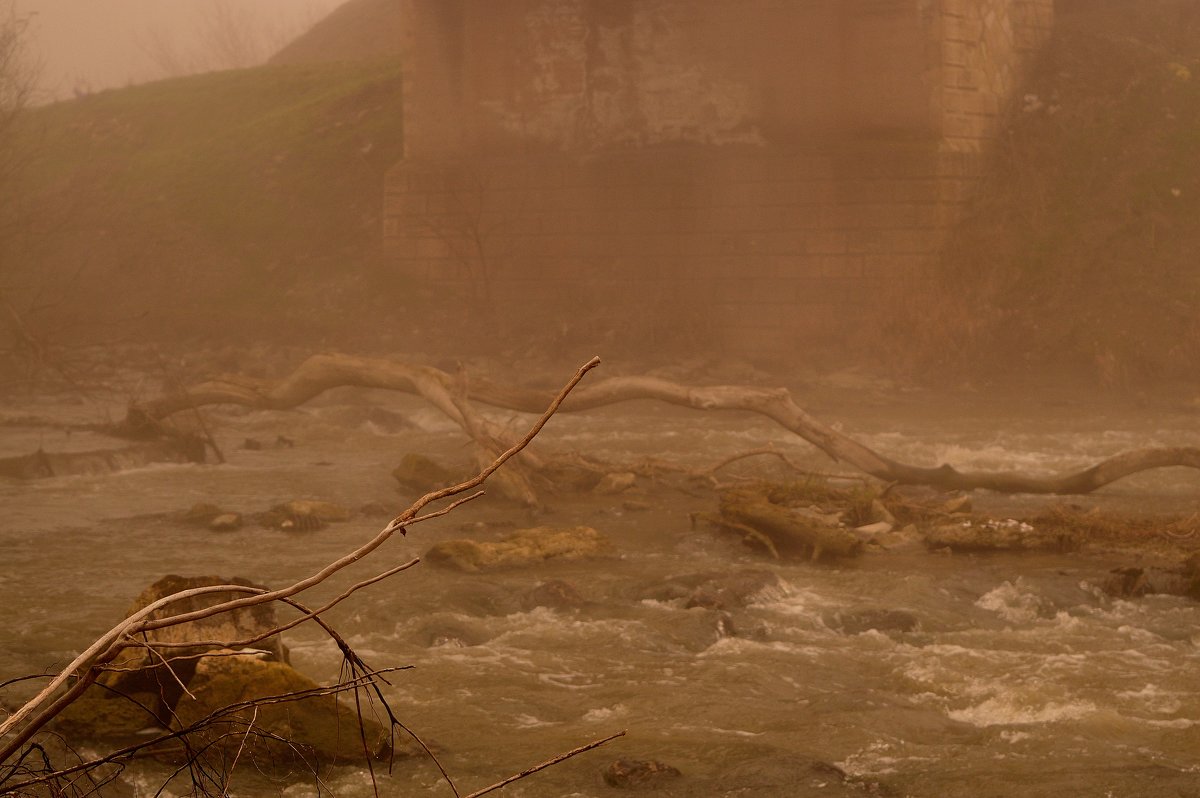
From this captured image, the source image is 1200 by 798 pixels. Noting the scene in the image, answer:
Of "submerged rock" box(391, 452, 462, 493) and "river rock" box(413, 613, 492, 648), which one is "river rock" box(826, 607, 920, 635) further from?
"submerged rock" box(391, 452, 462, 493)

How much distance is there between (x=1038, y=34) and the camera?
23484mm

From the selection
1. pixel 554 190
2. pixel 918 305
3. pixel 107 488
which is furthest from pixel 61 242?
pixel 918 305

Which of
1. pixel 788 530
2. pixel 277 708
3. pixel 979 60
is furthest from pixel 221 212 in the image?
pixel 277 708

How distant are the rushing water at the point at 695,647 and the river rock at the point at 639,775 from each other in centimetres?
9

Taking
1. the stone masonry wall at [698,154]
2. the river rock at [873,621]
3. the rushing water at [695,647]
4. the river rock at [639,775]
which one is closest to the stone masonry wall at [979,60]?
the stone masonry wall at [698,154]

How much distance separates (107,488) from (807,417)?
7.43 m

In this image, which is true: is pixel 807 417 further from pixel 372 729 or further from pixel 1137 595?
pixel 372 729

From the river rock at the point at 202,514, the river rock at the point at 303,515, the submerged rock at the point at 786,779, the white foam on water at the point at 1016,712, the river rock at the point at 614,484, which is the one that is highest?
the submerged rock at the point at 786,779

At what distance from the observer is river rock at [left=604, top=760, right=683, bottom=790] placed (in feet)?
21.5

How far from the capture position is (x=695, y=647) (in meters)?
8.77

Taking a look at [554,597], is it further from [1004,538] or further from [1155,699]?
[1155,699]

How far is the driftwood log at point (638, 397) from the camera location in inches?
500

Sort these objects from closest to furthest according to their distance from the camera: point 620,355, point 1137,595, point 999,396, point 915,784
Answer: point 915,784, point 1137,595, point 999,396, point 620,355

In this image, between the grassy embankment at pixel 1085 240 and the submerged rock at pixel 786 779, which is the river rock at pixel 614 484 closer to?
the submerged rock at pixel 786 779
